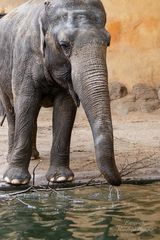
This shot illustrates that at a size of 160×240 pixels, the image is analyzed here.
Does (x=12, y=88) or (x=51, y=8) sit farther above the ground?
(x=51, y=8)

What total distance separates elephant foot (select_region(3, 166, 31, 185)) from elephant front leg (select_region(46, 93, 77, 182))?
0.95ft

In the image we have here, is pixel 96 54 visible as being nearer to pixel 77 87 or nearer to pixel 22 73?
pixel 77 87

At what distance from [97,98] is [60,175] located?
178cm

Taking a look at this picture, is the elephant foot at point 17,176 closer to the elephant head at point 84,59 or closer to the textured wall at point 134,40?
the elephant head at point 84,59

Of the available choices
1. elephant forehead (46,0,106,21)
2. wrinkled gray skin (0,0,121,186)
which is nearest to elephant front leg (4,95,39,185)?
wrinkled gray skin (0,0,121,186)

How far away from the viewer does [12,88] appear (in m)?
8.08

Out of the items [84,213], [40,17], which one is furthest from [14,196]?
[40,17]

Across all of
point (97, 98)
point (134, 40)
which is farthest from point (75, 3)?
point (134, 40)

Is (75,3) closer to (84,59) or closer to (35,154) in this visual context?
(84,59)

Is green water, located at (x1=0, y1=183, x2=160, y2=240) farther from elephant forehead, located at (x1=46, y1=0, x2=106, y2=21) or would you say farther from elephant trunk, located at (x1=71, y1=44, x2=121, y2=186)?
elephant forehead, located at (x1=46, y1=0, x2=106, y2=21)

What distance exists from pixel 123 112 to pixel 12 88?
6.26 m

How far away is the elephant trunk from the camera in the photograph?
6.03 m

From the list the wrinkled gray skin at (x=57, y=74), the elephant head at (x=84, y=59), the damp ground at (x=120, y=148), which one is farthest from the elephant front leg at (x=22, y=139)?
the elephant head at (x=84, y=59)

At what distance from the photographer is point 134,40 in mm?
14312
